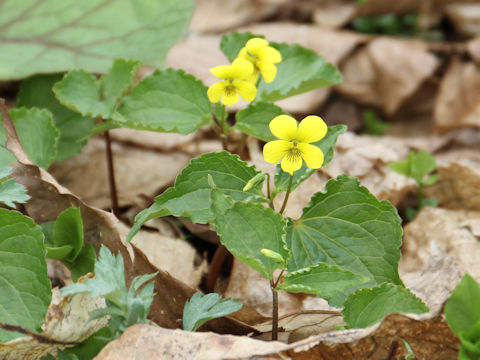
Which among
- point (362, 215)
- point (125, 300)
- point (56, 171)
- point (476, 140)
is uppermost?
point (125, 300)

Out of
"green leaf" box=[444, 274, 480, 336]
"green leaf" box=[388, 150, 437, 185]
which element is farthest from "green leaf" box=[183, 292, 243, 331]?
"green leaf" box=[388, 150, 437, 185]

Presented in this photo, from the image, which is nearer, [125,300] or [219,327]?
[125,300]

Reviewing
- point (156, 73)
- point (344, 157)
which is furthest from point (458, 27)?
point (156, 73)

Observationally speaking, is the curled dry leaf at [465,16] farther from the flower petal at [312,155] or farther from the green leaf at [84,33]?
the flower petal at [312,155]

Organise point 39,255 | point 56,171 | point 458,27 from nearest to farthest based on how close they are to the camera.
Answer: point 39,255, point 56,171, point 458,27

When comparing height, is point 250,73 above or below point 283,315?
above

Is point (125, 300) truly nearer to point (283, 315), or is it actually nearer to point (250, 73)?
point (283, 315)

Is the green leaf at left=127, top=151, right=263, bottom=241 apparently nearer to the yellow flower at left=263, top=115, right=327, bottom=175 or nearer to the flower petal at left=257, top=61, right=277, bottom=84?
the yellow flower at left=263, top=115, right=327, bottom=175
